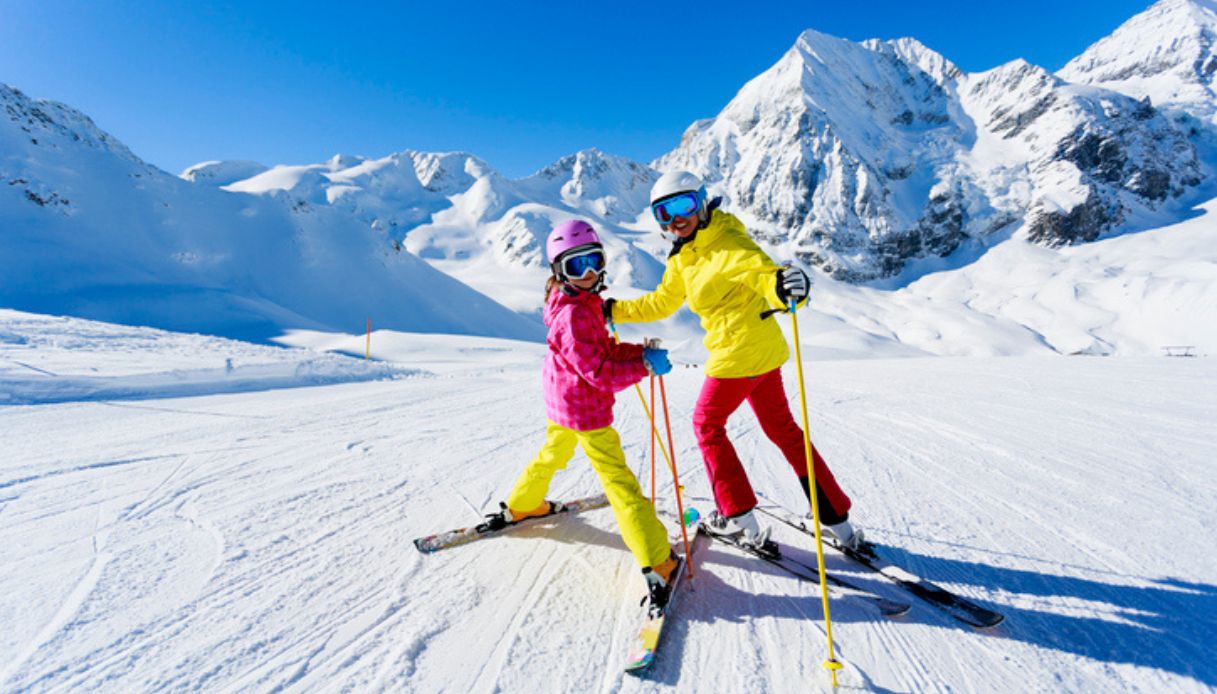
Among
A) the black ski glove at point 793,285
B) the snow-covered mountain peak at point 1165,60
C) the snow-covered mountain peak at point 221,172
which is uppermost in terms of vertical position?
the snow-covered mountain peak at point 1165,60

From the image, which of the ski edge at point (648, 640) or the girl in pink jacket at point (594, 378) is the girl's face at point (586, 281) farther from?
the ski edge at point (648, 640)

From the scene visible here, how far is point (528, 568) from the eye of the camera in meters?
2.61

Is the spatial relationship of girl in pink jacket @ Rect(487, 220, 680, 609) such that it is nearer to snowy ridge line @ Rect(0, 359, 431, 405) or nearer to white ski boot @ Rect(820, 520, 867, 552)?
white ski boot @ Rect(820, 520, 867, 552)

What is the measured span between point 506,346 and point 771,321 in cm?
2341

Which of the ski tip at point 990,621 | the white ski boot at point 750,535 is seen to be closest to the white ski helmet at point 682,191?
the white ski boot at point 750,535

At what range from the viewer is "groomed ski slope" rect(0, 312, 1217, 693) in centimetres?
188

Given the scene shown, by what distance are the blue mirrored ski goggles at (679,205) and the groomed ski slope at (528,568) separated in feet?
6.28

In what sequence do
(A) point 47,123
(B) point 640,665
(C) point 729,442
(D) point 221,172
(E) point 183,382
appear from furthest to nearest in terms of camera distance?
1. (D) point 221,172
2. (A) point 47,123
3. (E) point 183,382
4. (C) point 729,442
5. (B) point 640,665

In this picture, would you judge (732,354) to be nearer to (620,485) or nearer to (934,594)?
(620,485)

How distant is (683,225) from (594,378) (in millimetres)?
1082

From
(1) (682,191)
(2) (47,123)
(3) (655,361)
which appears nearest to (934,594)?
(3) (655,361)

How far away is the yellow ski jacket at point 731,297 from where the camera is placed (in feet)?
8.60

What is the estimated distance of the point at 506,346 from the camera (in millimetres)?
25359

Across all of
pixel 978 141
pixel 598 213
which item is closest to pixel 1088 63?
pixel 978 141
